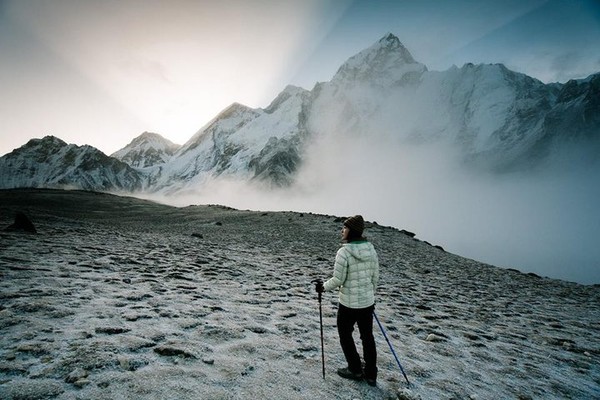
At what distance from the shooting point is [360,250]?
18.3 ft

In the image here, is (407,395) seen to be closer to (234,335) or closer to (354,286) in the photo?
(354,286)

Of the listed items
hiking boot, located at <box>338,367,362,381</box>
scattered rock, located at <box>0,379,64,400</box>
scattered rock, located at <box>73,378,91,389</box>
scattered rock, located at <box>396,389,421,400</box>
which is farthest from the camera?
hiking boot, located at <box>338,367,362,381</box>

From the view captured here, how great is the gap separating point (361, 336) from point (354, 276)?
1.08 m

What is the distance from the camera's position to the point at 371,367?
5.21 meters

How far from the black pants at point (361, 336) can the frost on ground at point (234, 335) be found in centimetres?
34

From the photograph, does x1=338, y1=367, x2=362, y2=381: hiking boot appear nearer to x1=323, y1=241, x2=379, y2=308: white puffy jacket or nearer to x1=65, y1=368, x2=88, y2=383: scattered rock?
x1=323, y1=241, x2=379, y2=308: white puffy jacket

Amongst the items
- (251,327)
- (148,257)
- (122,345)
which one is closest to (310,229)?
(148,257)

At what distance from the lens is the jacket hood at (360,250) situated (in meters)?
5.55

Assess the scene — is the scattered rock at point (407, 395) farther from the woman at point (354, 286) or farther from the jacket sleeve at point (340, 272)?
the jacket sleeve at point (340, 272)

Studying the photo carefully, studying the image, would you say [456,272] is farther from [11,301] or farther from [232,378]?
[11,301]

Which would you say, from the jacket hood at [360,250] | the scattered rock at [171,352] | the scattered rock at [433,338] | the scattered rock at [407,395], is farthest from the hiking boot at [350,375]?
the scattered rock at [433,338]

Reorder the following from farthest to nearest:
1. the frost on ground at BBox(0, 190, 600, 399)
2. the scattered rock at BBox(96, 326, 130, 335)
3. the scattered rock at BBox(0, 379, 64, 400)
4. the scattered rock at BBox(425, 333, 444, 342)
Result: the scattered rock at BBox(425, 333, 444, 342), the scattered rock at BBox(96, 326, 130, 335), the frost on ground at BBox(0, 190, 600, 399), the scattered rock at BBox(0, 379, 64, 400)

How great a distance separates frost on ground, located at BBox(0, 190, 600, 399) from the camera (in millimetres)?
4277

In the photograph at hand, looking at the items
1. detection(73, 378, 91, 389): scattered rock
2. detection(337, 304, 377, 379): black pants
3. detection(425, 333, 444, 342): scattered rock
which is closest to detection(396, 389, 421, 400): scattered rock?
detection(337, 304, 377, 379): black pants
